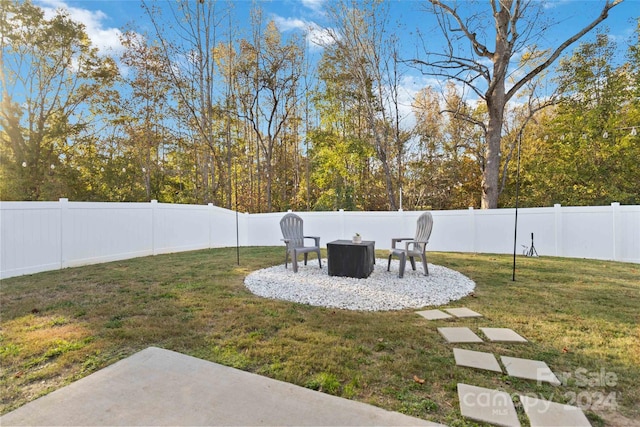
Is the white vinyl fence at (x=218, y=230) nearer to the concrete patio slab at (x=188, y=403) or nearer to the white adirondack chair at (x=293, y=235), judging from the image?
the white adirondack chair at (x=293, y=235)

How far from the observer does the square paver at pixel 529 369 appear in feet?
6.01

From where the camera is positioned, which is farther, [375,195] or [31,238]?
[375,195]

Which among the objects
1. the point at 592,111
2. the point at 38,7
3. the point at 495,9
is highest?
the point at 38,7

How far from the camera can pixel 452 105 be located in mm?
11547

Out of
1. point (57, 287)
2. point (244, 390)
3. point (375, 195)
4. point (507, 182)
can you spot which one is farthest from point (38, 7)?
point (507, 182)

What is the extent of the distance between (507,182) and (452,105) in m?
3.64

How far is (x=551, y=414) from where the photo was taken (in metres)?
1.50

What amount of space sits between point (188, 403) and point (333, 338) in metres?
1.14

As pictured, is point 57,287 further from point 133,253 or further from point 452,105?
point 452,105

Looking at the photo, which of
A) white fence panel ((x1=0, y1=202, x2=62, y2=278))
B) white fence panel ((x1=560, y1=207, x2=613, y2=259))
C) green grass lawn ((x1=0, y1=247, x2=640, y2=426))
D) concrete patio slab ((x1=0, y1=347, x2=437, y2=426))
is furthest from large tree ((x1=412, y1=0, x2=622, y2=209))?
white fence panel ((x1=0, y1=202, x2=62, y2=278))

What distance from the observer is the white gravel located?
3.48 meters

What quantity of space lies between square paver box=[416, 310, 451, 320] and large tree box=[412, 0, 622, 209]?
5.83m

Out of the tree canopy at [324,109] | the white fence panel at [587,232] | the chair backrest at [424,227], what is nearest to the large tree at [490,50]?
the tree canopy at [324,109]

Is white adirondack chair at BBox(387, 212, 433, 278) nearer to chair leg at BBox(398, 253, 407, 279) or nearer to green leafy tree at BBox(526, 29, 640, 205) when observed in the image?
chair leg at BBox(398, 253, 407, 279)
